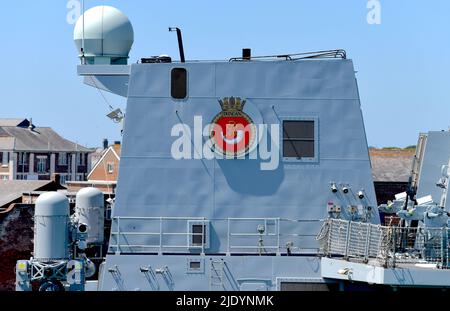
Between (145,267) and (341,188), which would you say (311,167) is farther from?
(145,267)

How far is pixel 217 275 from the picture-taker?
2719 centimetres

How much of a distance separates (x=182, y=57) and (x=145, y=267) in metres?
5.84

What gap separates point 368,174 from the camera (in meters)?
28.0

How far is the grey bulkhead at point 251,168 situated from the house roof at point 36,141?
4017 inches

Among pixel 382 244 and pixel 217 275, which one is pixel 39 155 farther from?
pixel 382 244

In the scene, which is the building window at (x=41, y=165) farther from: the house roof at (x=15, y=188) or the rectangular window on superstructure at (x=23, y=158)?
the house roof at (x=15, y=188)

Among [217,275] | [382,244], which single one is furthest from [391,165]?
[382,244]

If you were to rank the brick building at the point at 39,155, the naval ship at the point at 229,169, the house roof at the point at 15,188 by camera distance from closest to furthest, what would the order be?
the naval ship at the point at 229,169
the house roof at the point at 15,188
the brick building at the point at 39,155

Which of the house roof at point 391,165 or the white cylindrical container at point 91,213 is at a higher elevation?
the house roof at point 391,165

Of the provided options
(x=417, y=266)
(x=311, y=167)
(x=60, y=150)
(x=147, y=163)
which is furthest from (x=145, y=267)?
(x=60, y=150)

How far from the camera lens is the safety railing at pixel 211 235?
91.2 ft

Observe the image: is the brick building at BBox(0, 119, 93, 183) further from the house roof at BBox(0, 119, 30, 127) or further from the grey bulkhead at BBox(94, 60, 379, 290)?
the grey bulkhead at BBox(94, 60, 379, 290)

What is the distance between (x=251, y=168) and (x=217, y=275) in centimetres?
296

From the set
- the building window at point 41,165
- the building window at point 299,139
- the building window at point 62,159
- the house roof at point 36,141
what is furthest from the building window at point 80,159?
the building window at point 299,139
